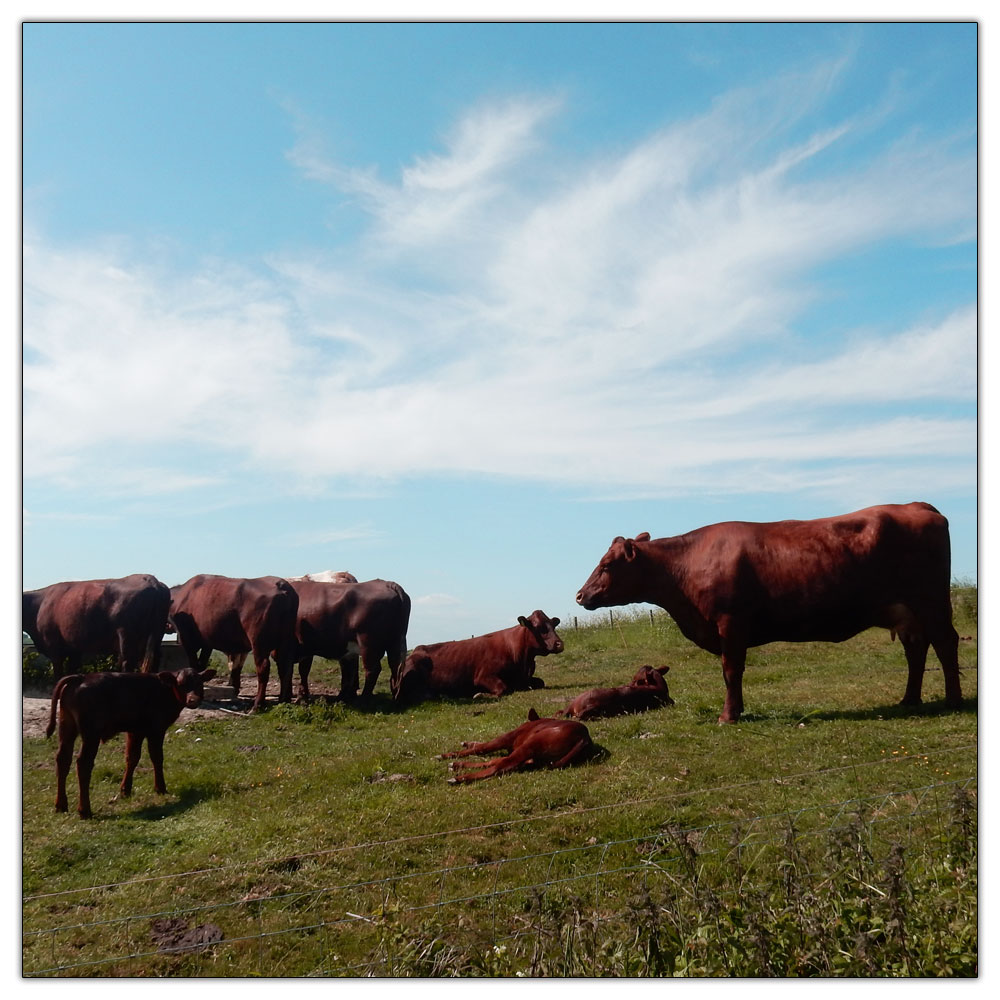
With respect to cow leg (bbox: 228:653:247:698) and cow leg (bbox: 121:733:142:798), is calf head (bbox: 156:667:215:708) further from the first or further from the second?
cow leg (bbox: 228:653:247:698)

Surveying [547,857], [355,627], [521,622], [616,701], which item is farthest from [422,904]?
[355,627]

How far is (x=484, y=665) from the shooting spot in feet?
59.4

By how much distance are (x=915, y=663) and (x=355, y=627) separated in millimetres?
10557

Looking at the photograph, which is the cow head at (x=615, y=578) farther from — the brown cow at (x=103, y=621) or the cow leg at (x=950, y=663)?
the brown cow at (x=103, y=621)

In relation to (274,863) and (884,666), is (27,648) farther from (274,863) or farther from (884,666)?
(884,666)

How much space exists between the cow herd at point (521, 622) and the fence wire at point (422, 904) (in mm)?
2758

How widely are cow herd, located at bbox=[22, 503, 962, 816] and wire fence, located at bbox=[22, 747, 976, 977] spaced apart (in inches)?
103

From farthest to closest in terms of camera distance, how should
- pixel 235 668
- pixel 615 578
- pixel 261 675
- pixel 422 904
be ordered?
pixel 235 668 → pixel 261 675 → pixel 615 578 → pixel 422 904

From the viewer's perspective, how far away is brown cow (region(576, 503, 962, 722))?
11727 millimetres

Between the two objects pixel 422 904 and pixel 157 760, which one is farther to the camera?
pixel 157 760

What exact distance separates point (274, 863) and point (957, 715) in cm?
812

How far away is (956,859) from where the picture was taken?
20.3 feet

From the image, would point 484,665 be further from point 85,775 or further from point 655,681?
point 85,775

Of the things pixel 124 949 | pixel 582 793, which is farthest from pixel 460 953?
pixel 582 793
